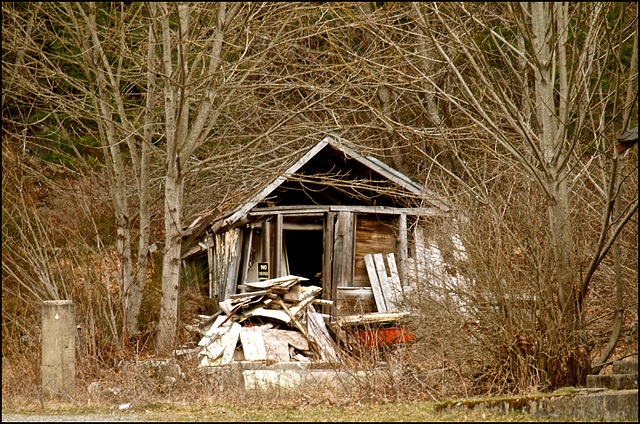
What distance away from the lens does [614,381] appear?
6.63 m

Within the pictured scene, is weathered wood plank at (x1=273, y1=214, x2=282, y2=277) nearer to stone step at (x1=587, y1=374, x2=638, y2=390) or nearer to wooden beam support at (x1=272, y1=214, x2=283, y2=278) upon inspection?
wooden beam support at (x1=272, y1=214, x2=283, y2=278)

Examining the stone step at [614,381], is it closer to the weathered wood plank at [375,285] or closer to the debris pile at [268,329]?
the debris pile at [268,329]

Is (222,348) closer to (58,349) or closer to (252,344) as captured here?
(252,344)

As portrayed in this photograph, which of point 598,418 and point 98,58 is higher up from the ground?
point 98,58

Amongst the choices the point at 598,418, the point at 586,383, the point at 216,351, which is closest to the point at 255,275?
the point at 216,351

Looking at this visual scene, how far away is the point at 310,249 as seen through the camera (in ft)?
73.0

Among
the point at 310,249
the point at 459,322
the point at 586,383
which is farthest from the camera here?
the point at 310,249

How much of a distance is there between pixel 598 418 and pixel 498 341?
207 cm

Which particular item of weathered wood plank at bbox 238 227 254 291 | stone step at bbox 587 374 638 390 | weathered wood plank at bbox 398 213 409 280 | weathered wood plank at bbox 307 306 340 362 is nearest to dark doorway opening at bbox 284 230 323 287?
weathered wood plank at bbox 238 227 254 291

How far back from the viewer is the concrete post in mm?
8797

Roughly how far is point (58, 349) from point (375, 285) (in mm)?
7553

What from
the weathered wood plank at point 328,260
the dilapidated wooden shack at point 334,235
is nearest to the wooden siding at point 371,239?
the dilapidated wooden shack at point 334,235

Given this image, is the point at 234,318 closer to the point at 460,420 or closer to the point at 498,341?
the point at 498,341

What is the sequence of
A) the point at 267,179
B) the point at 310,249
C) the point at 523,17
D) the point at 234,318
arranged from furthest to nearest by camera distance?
the point at 310,249, the point at 267,179, the point at 234,318, the point at 523,17
